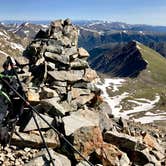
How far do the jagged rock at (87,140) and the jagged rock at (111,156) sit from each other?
0.33m

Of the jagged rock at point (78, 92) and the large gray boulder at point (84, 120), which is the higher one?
the jagged rock at point (78, 92)

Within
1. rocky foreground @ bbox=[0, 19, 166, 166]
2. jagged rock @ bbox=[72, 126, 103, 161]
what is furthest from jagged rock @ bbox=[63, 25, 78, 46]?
jagged rock @ bbox=[72, 126, 103, 161]

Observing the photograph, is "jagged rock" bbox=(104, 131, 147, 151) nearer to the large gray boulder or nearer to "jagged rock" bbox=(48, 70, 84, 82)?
the large gray boulder

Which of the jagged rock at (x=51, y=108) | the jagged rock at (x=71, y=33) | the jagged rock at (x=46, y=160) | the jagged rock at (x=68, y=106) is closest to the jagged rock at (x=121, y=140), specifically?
the jagged rock at (x=68, y=106)

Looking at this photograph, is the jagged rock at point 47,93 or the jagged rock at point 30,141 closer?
the jagged rock at point 30,141

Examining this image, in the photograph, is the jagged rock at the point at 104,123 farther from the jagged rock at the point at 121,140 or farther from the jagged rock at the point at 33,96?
the jagged rock at the point at 33,96

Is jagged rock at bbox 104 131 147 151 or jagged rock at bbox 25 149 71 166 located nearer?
jagged rock at bbox 25 149 71 166

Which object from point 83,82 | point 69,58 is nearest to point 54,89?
point 83,82

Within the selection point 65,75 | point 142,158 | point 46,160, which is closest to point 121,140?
point 142,158

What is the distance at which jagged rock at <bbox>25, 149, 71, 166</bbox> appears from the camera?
16.1 metres

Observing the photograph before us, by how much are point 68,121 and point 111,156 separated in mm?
2879

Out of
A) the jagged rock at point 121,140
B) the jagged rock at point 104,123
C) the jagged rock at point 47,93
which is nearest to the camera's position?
the jagged rock at point 121,140

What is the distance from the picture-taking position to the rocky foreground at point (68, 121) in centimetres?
1822

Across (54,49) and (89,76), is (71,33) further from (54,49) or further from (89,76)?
(89,76)
